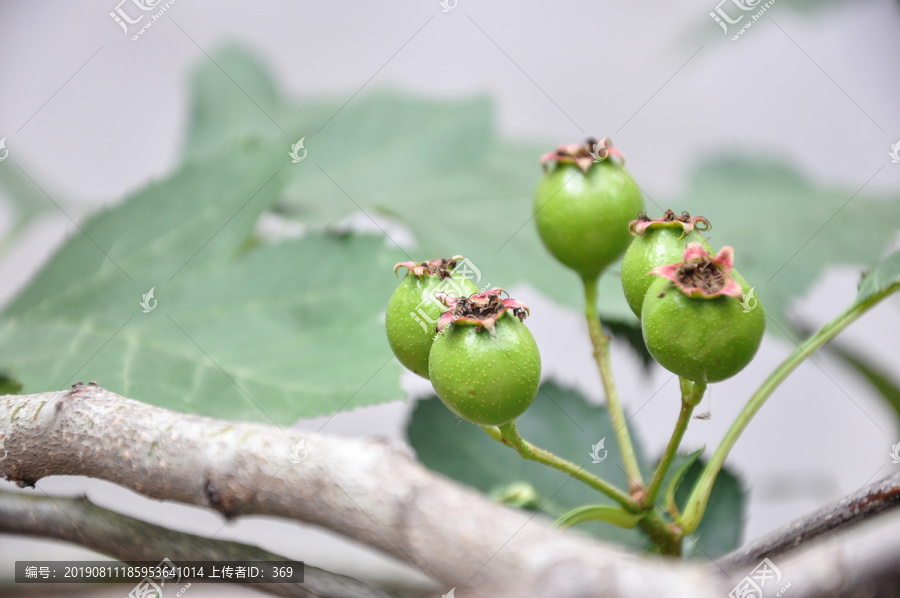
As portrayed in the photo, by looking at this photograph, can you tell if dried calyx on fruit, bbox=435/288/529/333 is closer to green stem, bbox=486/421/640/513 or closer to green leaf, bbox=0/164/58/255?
green stem, bbox=486/421/640/513

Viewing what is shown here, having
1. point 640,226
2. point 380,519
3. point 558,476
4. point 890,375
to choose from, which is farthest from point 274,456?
point 890,375

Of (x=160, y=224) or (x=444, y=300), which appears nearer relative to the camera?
(x=444, y=300)

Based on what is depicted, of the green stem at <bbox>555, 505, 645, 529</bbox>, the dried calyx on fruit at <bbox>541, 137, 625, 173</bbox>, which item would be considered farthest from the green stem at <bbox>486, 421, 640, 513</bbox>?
the dried calyx on fruit at <bbox>541, 137, 625, 173</bbox>

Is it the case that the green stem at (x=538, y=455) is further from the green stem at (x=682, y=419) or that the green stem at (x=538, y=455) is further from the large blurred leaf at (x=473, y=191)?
the large blurred leaf at (x=473, y=191)

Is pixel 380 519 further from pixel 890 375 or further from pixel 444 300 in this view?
pixel 890 375

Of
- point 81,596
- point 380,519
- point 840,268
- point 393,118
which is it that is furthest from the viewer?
point 393,118
